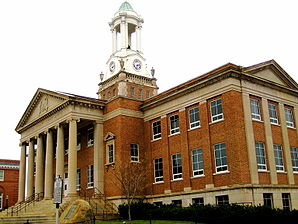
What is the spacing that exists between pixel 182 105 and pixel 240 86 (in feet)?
19.5

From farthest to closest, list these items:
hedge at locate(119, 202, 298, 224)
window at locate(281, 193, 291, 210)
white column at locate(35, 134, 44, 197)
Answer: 1. white column at locate(35, 134, 44, 197)
2. window at locate(281, 193, 291, 210)
3. hedge at locate(119, 202, 298, 224)

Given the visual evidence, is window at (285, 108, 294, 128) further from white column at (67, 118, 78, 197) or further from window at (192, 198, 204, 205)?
white column at (67, 118, 78, 197)

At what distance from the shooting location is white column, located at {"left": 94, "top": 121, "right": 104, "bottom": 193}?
1428 inches

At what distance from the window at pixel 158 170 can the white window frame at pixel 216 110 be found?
25.0ft

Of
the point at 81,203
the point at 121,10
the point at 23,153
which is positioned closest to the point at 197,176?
the point at 81,203

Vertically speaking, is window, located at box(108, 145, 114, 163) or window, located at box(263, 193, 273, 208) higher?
window, located at box(108, 145, 114, 163)

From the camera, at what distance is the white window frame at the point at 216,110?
2963 cm

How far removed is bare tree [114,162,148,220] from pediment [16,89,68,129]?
922 centimetres

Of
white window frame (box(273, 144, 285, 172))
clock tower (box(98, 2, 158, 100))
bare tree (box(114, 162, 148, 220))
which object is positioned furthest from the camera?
clock tower (box(98, 2, 158, 100))

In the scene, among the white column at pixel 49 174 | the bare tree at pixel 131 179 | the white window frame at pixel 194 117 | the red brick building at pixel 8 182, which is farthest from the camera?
the red brick building at pixel 8 182

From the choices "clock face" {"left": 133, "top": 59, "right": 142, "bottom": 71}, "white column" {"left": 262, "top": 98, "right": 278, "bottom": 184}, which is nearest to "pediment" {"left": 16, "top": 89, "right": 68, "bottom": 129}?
"clock face" {"left": 133, "top": 59, "right": 142, "bottom": 71}

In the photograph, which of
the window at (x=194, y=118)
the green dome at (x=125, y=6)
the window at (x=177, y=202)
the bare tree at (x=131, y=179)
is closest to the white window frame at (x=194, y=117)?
the window at (x=194, y=118)

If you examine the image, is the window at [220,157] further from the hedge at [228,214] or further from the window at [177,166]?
the window at [177,166]

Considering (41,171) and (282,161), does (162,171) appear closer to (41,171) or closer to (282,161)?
(282,161)
